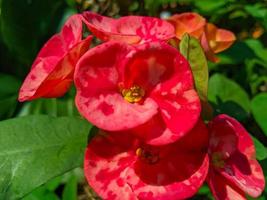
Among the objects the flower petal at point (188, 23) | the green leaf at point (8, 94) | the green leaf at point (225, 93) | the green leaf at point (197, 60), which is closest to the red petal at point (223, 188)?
the green leaf at point (197, 60)

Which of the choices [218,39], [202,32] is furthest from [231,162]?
[218,39]

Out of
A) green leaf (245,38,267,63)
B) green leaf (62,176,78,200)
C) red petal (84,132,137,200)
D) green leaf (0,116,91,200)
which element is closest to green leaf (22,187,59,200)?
green leaf (62,176,78,200)

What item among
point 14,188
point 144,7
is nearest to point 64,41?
point 14,188

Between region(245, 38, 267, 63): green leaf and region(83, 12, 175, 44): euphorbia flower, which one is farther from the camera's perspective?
region(245, 38, 267, 63): green leaf

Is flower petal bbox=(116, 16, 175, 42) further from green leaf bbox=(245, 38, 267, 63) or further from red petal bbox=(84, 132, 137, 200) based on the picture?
green leaf bbox=(245, 38, 267, 63)

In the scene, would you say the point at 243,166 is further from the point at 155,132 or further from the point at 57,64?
the point at 57,64

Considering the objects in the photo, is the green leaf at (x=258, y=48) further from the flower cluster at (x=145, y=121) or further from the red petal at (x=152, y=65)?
the red petal at (x=152, y=65)
